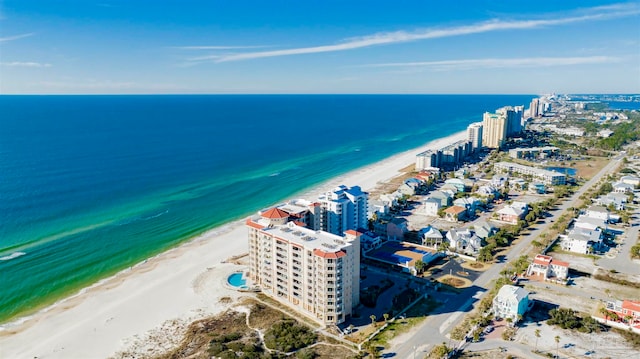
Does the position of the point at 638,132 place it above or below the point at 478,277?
above

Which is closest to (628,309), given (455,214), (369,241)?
(369,241)

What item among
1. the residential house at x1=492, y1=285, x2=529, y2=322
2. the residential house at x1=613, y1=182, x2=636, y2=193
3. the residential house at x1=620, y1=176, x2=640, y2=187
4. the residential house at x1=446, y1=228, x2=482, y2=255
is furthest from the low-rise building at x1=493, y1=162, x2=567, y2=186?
the residential house at x1=492, y1=285, x2=529, y2=322

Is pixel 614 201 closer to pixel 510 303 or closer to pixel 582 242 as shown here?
pixel 582 242

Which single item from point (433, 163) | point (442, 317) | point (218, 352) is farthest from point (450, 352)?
point (433, 163)

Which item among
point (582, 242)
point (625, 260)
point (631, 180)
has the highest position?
point (631, 180)

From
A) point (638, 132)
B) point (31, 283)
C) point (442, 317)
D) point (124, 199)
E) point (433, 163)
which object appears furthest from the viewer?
point (638, 132)

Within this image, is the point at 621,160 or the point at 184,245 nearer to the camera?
the point at 184,245

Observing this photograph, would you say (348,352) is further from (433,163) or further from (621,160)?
(621,160)

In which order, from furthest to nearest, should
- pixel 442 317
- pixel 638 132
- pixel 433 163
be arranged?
pixel 638 132 < pixel 433 163 < pixel 442 317
